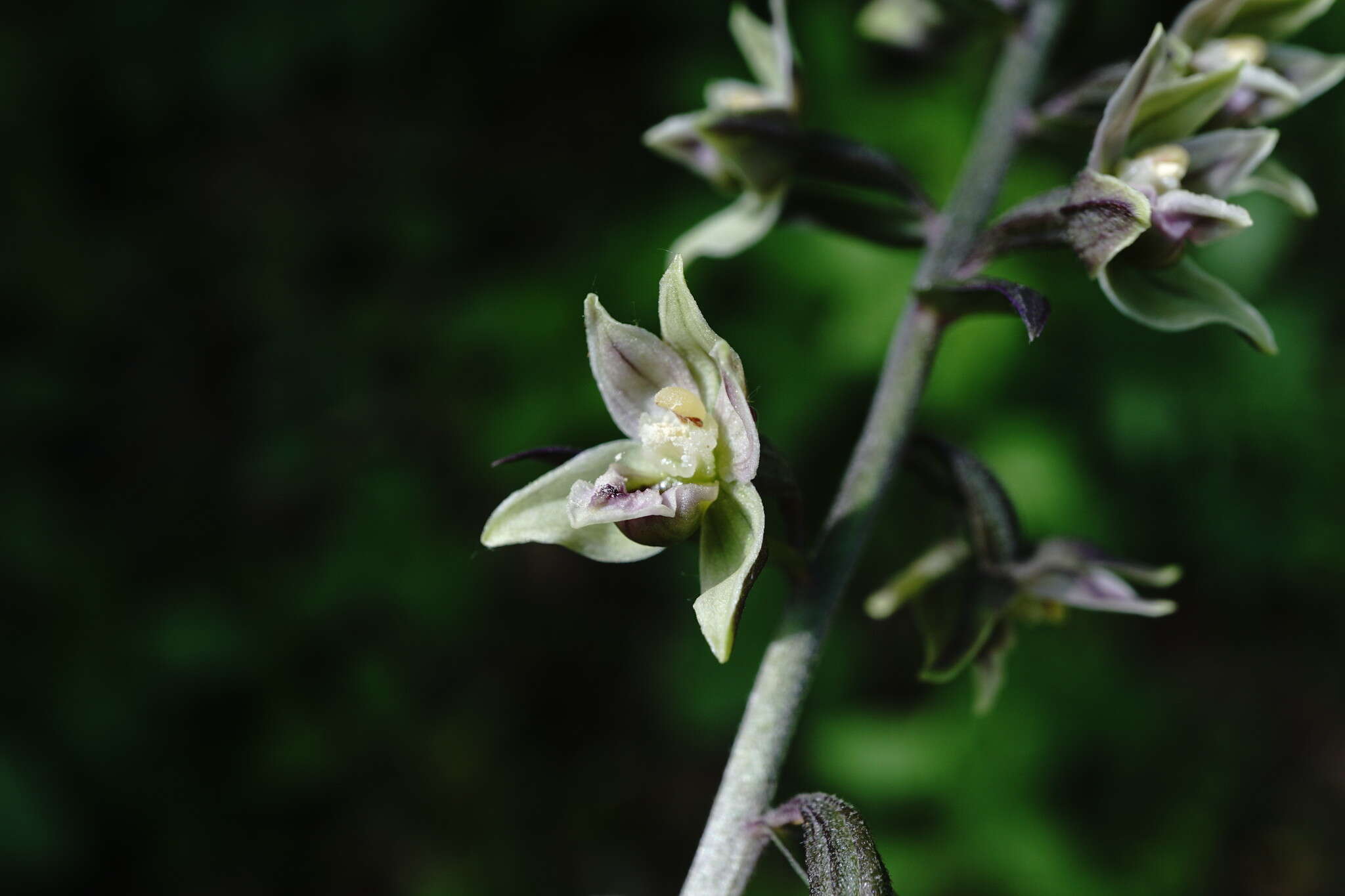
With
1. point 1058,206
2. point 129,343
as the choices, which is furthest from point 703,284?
point 129,343

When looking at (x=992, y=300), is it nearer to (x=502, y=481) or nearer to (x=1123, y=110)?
(x=1123, y=110)

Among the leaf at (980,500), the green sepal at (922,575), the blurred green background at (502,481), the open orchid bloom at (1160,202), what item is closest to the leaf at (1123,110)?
the open orchid bloom at (1160,202)

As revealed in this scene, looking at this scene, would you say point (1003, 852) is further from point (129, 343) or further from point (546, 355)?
point (129, 343)

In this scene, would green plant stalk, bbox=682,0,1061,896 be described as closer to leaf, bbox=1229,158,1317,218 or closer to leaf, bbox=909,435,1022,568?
leaf, bbox=909,435,1022,568

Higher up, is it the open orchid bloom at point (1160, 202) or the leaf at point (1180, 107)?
the leaf at point (1180, 107)

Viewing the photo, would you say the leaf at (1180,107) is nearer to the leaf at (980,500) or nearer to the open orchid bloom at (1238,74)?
the open orchid bloom at (1238,74)

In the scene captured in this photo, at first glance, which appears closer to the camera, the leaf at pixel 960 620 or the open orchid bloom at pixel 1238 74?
the open orchid bloom at pixel 1238 74

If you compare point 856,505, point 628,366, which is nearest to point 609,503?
point 628,366
